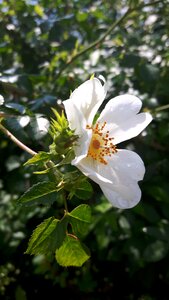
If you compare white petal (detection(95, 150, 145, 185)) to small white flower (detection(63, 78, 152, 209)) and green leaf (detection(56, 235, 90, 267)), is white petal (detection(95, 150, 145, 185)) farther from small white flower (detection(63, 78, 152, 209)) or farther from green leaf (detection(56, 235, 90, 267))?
green leaf (detection(56, 235, 90, 267))

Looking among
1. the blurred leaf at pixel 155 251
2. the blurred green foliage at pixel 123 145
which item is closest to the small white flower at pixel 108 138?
the blurred green foliage at pixel 123 145

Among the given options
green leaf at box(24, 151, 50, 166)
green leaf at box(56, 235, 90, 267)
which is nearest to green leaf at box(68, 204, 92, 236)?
green leaf at box(56, 235, 90, 267)

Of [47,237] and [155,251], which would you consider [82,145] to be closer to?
[47,237]

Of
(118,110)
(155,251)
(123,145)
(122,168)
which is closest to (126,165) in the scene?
(122,168)

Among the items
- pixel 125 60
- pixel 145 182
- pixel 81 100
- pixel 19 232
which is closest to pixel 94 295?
pixel 19 232

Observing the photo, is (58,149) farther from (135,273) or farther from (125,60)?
(135,273)

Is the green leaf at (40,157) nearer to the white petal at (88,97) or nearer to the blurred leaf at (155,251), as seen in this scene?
the white petal at (88,97)
